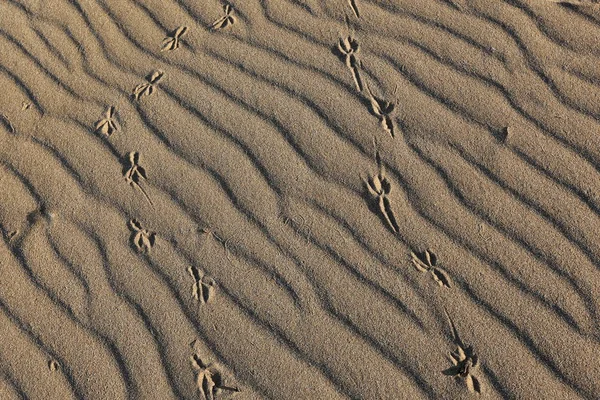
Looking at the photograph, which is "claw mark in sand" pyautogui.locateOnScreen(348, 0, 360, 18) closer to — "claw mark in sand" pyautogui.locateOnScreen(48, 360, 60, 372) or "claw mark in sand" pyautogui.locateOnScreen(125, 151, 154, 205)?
"claw mark in sand" pyautogui.locateOnScreen(125, 151, 154, 205)

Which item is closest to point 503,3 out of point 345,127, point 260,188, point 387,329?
point 345,127

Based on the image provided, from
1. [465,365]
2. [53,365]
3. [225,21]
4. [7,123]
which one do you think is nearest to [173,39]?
[225,21]

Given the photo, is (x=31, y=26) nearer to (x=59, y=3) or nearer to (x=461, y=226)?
(x=59, y=3)

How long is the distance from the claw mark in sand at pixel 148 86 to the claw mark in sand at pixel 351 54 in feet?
3.09

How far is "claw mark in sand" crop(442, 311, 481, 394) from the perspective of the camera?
7.46 ft

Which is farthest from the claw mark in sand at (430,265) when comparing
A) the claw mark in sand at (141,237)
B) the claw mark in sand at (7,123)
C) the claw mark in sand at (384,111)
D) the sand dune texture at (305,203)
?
the claw mark in sand at (7,123)

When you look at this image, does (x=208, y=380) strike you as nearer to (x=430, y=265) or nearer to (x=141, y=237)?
(x=141, y=237)

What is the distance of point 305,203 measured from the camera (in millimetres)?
2650

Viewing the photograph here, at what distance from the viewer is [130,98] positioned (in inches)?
118

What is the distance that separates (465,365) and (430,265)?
0.43 m

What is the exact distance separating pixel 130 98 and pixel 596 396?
2502mm

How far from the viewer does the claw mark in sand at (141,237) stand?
266 cm

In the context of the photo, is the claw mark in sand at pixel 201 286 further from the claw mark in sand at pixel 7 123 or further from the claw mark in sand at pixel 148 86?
the claw mark in sand at pixel 7 123

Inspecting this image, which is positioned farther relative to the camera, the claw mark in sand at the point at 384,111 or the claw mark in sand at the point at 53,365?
the claw mark in sand at the point at 384,111
